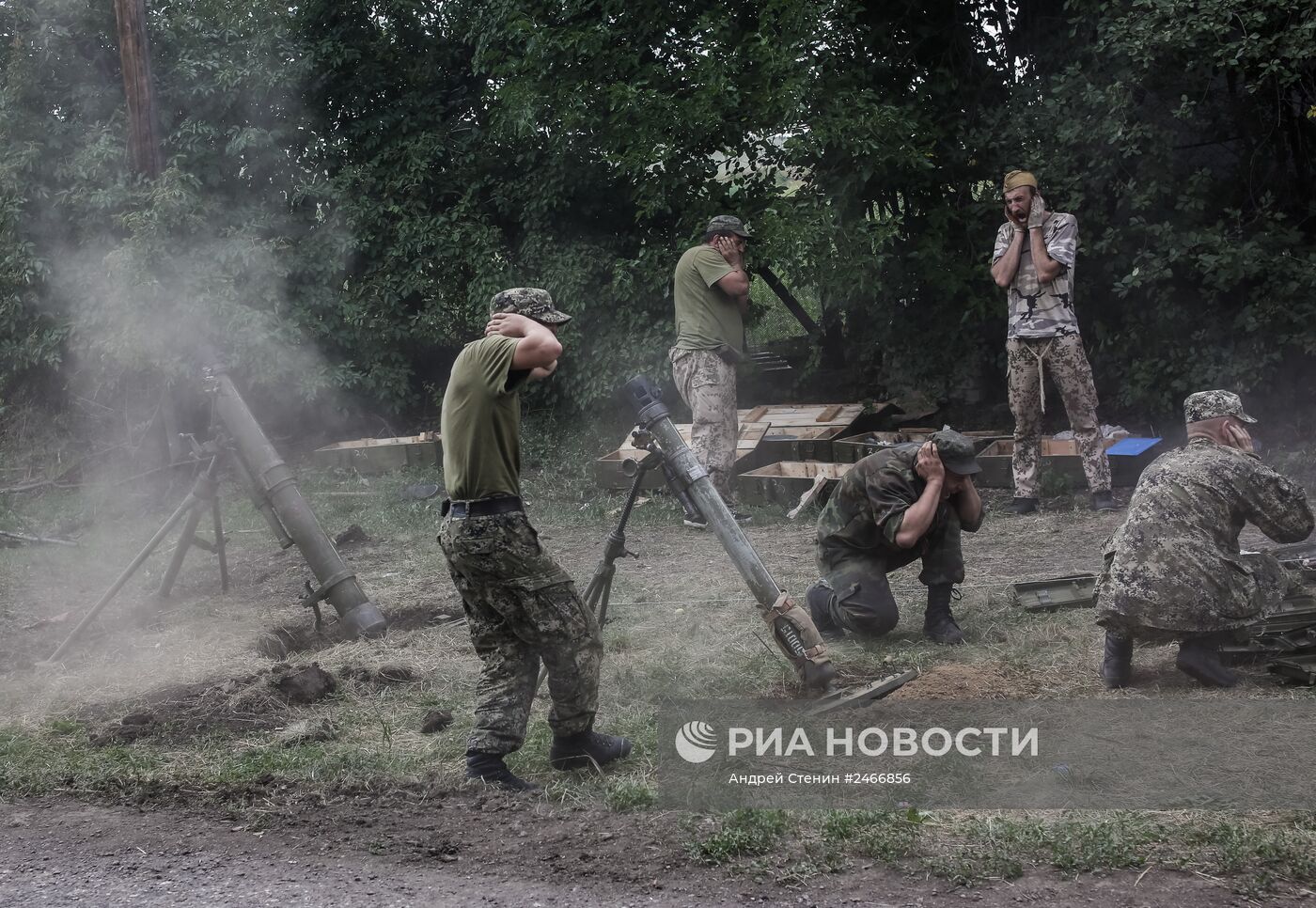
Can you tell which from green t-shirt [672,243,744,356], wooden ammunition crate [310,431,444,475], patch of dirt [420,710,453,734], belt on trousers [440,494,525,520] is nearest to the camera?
belt on trousers [440,494,525,520]

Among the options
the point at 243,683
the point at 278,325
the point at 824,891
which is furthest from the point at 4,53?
the point at 824,891

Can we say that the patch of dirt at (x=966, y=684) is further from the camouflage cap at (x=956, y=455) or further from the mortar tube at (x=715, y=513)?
the camouflage cap at (x=956, y=455)

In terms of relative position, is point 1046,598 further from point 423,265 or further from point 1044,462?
point 423,265

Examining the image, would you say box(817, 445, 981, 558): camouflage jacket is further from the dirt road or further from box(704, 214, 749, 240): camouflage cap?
box(704, 214, 749, 240): camouflage cap

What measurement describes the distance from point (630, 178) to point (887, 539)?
7093mm

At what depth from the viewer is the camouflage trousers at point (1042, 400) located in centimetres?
829

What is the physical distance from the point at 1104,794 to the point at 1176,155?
24.1 ft

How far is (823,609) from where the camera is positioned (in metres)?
6.01

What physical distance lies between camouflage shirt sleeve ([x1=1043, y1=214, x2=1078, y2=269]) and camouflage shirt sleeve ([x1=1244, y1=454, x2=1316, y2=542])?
3696 millimetres

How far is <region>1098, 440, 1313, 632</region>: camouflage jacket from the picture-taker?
479 cm

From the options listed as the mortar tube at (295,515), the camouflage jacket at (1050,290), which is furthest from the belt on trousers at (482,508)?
the camouflage jacket at (1050,290)

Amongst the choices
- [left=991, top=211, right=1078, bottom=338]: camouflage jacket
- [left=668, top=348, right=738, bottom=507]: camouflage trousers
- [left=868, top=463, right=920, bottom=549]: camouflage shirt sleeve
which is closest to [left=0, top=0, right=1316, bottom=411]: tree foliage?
[left=991, top=211, right=1078, bottom=338]: camouflage jacket

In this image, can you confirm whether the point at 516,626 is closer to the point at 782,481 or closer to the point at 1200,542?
the point at 1200,542

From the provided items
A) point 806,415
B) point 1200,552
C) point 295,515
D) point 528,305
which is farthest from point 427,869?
point 806,415
